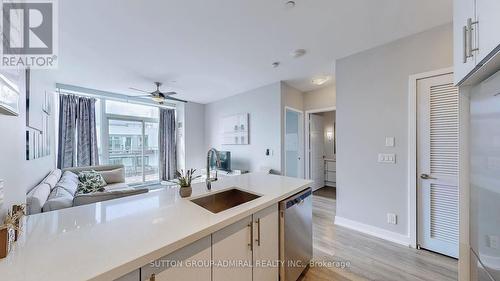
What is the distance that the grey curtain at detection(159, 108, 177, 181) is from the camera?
551 cm

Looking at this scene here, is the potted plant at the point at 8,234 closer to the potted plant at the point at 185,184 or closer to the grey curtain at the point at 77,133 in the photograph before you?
the potted plant at the point at 185,184

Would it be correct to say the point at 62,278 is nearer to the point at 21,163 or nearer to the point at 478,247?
the point at 21,163

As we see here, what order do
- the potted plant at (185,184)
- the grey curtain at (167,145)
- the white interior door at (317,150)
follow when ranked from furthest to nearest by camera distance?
the grey curtain at (167,145), the white interior door at (317,150), the potted plant at (185,184)

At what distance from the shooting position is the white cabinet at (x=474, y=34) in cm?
79

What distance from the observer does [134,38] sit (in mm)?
2240

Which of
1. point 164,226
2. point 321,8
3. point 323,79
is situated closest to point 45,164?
point 164,226

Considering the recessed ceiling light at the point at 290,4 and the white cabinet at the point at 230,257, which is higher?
the recessed ceiling light at the point at 290,4

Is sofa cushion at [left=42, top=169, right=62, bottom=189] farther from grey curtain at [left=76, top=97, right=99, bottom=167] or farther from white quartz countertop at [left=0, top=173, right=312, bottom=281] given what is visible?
white quartz countertop at [left=0, top=173, right=312, bottom=281]

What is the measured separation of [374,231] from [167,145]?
207 inches

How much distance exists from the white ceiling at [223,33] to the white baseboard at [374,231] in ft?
8.01

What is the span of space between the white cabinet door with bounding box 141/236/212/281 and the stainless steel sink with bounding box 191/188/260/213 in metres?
0.60

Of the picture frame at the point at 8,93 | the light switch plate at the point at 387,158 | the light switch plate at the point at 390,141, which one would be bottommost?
the light switch plate at the point at 387,158

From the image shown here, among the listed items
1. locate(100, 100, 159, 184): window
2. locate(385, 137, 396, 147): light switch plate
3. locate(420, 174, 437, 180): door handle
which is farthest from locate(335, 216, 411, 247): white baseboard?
locate(100, 100, 159, 184): window

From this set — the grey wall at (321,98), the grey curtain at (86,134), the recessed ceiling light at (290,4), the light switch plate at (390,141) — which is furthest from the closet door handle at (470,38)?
the grey curtain at (86,134)
